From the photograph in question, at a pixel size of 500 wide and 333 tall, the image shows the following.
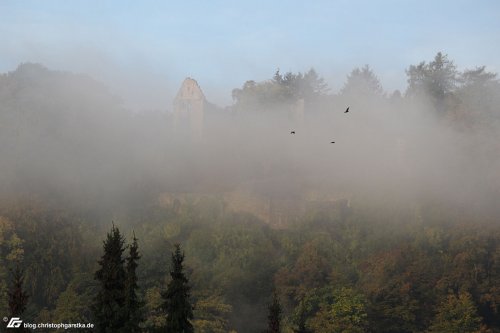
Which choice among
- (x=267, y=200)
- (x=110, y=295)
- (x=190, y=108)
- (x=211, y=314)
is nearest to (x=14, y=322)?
(x=110, y=295)

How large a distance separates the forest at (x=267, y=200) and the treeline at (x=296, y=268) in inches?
5.6

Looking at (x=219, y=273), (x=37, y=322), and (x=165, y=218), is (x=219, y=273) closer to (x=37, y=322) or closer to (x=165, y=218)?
(x=165, y=218)

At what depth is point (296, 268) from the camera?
42.7 metres

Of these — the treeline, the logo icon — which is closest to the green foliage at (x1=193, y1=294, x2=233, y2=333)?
the treeline

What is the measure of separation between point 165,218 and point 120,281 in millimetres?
30546

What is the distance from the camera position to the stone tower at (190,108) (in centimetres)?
6512

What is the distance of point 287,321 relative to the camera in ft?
127

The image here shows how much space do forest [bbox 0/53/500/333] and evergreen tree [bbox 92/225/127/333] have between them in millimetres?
71

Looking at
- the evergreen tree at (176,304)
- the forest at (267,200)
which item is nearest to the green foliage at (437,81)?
the forest at (267,200)

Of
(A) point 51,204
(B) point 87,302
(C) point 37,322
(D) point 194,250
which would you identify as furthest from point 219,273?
(A) point 51,204

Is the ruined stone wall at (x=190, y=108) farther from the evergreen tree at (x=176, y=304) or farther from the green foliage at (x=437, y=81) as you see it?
the evergreen tree at (x=176, y=304)

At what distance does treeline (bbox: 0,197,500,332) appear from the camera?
37.8 metres

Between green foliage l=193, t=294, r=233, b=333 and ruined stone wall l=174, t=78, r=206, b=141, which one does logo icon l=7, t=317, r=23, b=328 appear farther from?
ruined stone wall l=174, t=78, r=206, b=141

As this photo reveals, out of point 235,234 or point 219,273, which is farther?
point 235,234
